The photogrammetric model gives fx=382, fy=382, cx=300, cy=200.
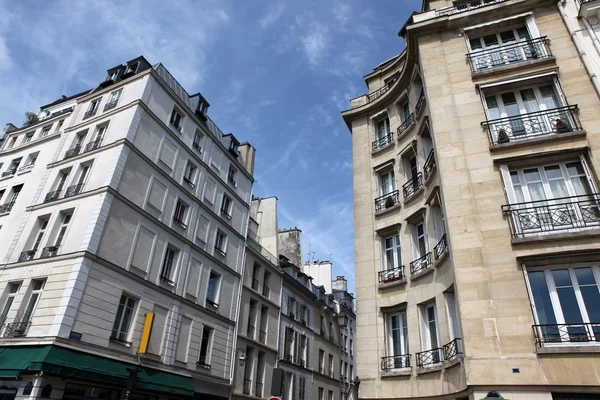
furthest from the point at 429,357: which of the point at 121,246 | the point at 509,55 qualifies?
the point at 121,246

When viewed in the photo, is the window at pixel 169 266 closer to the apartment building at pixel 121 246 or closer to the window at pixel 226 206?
the apartment building at pixel 121 246

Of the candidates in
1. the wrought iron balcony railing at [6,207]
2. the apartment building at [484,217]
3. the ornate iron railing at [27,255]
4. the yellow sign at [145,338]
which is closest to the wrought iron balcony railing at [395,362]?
the apartment building at [484,217]

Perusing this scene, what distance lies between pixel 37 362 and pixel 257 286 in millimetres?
15355

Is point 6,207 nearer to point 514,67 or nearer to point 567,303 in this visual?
point 514,67

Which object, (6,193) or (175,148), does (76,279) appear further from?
(6,193)

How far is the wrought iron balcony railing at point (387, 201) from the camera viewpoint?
1409cm

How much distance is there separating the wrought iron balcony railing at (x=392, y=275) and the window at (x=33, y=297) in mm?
13270

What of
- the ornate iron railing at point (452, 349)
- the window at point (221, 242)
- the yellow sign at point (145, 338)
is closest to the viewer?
the ornate iron railing at point (452, 349)

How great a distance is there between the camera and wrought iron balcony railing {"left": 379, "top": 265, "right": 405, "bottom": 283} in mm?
12670

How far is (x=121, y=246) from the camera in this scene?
1689cm

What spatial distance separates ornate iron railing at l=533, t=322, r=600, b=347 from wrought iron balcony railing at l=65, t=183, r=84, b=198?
18.4 meters

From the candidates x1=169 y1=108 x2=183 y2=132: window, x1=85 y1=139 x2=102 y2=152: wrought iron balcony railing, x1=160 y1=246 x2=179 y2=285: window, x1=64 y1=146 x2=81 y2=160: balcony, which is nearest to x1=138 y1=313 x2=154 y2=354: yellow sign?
x1=160 y1=246 x2=179 y2=285: window

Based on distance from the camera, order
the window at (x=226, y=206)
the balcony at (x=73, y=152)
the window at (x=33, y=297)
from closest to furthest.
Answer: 1. the window at (x=33, y=297)
2. the balcony at (x=73, y=152)
3. the window at (x=226, y=206)

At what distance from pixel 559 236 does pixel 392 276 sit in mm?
5308
